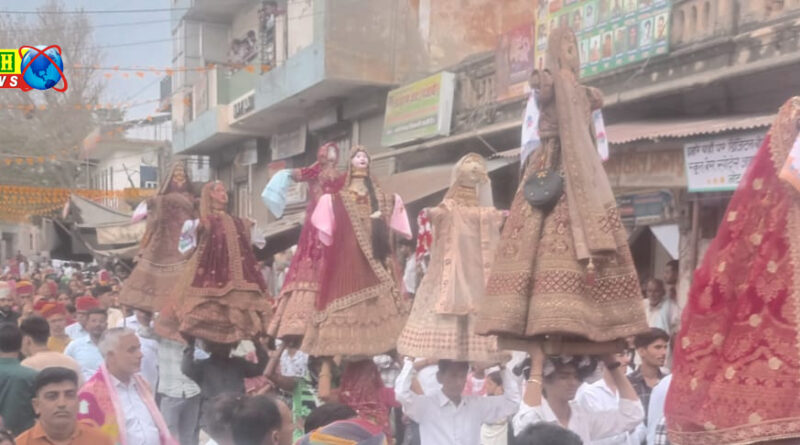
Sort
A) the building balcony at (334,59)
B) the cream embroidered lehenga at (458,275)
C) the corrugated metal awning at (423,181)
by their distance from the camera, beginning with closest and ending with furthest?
1. the cream embroidered lehenga at (458,275)
2. the corrugated metal awning at (423,181)
3. the building balcony at (334,59)

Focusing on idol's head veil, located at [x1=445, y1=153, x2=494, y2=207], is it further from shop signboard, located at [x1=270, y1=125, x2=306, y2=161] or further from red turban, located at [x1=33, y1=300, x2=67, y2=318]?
shop signboard, located at [x1=270, y1=125, x2=306, y2=161]

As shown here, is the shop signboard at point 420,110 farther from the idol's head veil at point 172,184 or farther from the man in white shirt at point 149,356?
the man in white shirt at point 149,356

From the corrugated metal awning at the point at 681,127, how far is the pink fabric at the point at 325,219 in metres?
3.64

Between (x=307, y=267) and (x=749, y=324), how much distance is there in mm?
3490

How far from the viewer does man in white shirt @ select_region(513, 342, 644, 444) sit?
3869 millimetres

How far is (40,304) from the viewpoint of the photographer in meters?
8.46

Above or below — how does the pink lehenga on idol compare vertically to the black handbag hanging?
below

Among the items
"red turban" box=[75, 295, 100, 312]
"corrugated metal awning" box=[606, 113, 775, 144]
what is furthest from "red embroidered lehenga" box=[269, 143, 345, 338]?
"corrugated metal awning" box=[606, 113, 775, 144]

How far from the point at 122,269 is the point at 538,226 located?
16362mm

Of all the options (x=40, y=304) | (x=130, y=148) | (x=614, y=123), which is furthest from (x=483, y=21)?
(x=130, y=148)

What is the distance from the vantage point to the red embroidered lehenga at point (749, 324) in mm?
2498

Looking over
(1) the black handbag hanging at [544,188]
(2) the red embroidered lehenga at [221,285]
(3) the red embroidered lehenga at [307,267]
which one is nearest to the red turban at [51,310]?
(2) the red embroidered lehenga at [221,285]

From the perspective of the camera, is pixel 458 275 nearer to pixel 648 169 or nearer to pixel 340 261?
pixel 340 261

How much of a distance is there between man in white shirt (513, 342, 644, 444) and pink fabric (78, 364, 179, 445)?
1.88 m
